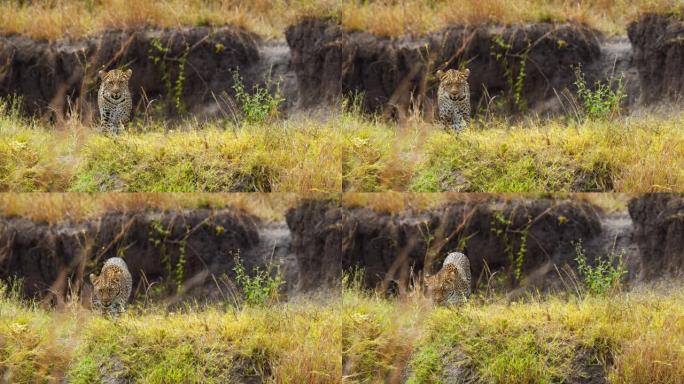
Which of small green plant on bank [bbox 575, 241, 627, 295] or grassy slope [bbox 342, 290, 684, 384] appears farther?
small green plant on bank [bbox 575, 241, 627, 295]

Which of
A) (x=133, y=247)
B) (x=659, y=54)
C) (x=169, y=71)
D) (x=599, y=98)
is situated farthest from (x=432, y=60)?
(x=133, y=247)

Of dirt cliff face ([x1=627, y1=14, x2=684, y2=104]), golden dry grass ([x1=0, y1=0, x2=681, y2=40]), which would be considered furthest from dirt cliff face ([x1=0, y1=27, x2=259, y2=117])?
dirt cliff face ([x1=627, y1=14, x2=684, y2=104])

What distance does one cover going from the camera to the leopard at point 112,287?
11.1 m

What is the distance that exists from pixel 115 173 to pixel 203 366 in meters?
1.96

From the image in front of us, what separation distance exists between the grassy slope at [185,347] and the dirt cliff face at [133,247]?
0.41 metres

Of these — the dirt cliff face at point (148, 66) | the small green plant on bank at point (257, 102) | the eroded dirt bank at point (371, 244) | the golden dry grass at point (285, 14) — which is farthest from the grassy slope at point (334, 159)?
the golden dry grass at point (285, 14)

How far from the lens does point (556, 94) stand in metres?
11.4

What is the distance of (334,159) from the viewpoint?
1062 cm

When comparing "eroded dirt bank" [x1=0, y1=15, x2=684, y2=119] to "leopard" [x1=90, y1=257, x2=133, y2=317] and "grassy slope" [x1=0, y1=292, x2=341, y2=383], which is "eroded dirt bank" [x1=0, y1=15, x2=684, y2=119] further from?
"grassy slope" [x1=0, y1=292, x2=341, y2=383]

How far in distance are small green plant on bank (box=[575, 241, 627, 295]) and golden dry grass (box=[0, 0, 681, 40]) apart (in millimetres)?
2278

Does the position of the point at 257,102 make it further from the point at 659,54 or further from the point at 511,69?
the point at 659,54

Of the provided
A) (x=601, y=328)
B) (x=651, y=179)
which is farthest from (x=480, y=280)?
(x=651, y=179)

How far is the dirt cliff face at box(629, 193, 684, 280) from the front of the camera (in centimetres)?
1135

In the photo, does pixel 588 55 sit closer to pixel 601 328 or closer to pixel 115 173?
pixel 601 328
